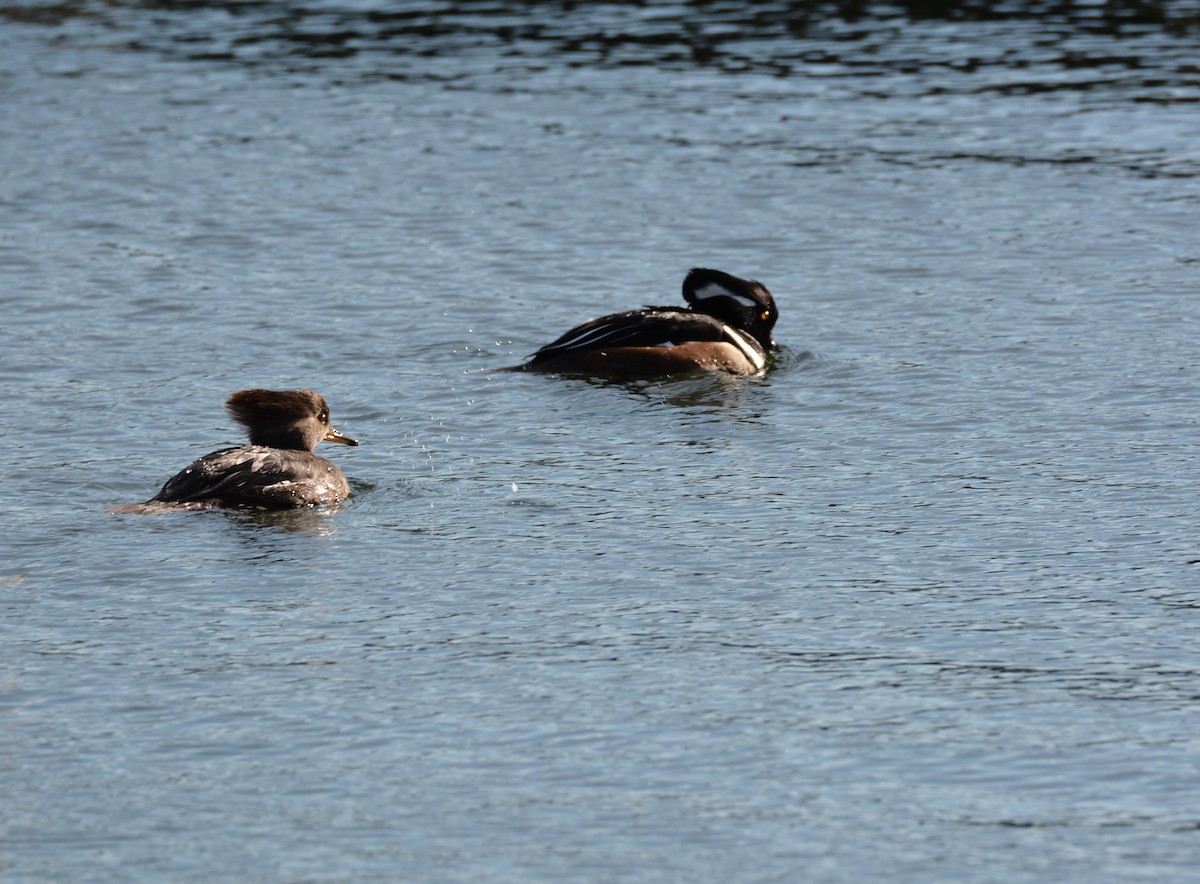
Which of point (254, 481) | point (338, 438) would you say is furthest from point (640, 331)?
point (254, 481)

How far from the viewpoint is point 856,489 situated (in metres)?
11.9

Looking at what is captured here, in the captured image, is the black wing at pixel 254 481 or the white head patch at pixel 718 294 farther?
the white head patch at pixel 718 294

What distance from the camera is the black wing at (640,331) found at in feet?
50.1

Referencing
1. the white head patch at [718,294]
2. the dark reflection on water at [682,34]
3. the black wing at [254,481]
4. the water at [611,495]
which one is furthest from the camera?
the dark reflection on water at [682,34]

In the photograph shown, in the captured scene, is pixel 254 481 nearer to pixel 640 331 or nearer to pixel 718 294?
pixel 640 331

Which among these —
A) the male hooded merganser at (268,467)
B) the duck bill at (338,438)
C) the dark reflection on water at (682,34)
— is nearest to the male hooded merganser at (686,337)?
the duck bill at (338,438)

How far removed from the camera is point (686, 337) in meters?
15.7

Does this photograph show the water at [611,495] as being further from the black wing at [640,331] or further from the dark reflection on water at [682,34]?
the dark reflection on water at [682,34]

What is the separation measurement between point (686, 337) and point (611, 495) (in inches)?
158

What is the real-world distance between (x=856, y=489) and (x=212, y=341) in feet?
19.8

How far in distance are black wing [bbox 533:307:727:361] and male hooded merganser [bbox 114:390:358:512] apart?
118 inches

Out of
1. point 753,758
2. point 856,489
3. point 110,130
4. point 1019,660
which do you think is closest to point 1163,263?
point 856,489

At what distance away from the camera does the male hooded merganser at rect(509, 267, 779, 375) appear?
1527 centimetres

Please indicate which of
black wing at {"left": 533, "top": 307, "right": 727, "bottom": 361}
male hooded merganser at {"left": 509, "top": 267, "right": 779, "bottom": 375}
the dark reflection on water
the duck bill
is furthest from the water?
the dark reflection on water
